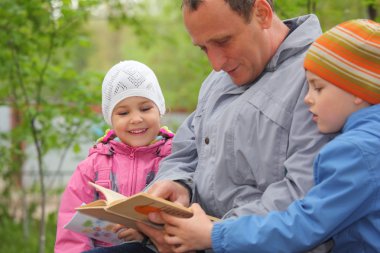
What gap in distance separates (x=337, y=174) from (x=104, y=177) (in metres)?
1.41

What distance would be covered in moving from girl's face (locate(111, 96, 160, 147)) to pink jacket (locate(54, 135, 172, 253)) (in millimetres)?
46

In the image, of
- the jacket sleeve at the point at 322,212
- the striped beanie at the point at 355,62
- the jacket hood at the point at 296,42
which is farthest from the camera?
the jacket hood at the point at 296,42

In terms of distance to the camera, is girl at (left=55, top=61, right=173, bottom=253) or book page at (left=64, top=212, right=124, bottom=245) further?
girl at (left=55, top=61, right=173, bottom=253)

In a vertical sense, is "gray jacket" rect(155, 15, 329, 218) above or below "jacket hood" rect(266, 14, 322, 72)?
below

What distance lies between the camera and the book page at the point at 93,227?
115 inches

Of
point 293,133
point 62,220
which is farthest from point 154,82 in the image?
point 293,133

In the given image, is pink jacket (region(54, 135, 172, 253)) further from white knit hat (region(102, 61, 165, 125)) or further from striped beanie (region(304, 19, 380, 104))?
striped beanie (region(304, 19, 380, 104))

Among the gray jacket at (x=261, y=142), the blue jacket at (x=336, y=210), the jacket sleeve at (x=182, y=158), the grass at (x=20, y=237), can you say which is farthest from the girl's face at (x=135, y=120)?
the grass at (x=20, y=237)

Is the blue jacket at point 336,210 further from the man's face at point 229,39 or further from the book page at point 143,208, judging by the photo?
the man's face at point 229,39

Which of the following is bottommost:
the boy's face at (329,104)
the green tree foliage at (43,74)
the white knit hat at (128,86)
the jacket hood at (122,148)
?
the green tree foliage at (43,74)

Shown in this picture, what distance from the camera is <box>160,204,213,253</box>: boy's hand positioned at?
8.30ft

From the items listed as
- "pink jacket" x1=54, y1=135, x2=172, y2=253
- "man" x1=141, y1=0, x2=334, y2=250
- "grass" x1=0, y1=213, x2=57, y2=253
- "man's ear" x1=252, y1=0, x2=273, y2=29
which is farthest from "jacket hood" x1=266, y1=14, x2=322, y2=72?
"grass" x1=0, y1=213, x2=57, y2=253

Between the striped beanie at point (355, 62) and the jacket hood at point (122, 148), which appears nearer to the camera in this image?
the striped beanie at point (355, 62)

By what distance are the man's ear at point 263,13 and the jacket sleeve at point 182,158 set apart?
0.73m
